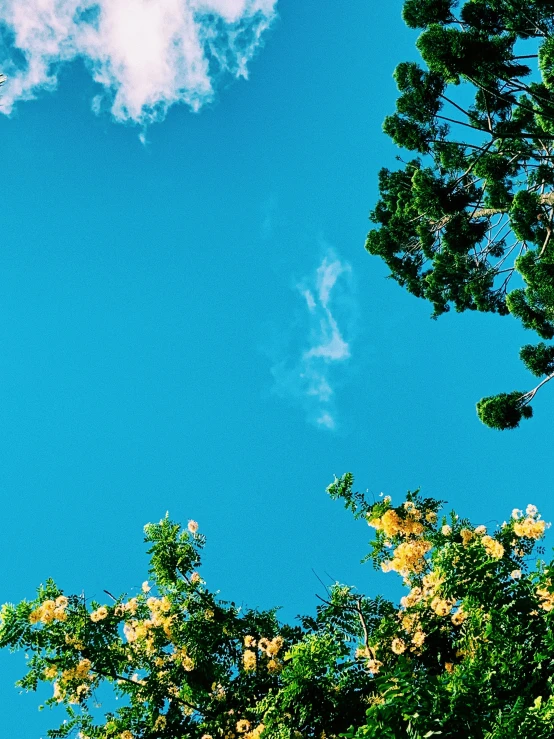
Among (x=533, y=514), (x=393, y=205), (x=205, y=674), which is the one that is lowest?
(x=533, y=514)

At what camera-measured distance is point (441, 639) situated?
5602 millimetres

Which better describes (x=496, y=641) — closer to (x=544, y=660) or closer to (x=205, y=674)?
(x=544, y=660)

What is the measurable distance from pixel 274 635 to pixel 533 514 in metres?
3.52

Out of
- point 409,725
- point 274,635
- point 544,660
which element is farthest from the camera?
point 274,635

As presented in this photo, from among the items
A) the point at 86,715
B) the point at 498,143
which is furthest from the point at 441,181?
the point at 86,715

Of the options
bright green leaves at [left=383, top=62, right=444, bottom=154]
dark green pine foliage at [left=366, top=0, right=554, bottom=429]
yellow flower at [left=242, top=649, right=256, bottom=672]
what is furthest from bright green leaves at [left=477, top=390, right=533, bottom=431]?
yellow flower at [left=242, top=649, right=256, bottom=672]

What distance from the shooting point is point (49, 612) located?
558 centimetres

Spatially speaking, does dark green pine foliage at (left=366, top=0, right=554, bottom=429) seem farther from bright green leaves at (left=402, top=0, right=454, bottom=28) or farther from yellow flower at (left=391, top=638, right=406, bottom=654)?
yellow flower at (left=391, top=638, right=406, bottom=654)

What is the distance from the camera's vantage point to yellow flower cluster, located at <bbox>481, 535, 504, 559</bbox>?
15.4ft

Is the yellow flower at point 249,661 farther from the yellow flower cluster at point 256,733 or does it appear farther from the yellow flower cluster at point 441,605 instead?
the yellow flower cluster at point 441,605

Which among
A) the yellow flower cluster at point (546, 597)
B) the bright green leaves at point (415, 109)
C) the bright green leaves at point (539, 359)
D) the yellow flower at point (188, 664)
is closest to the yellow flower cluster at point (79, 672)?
the yellow flower at point (188, 664)

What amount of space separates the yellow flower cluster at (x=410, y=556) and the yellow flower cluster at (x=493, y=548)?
1.04 m

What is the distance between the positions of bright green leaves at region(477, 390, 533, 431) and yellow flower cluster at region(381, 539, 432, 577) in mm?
6484

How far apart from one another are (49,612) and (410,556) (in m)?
4.18
